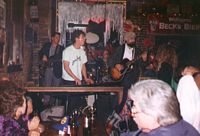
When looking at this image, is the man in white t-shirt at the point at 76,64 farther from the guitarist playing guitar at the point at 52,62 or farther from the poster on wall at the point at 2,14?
the poster on wall at the point at 2,14

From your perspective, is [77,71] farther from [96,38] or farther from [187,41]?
[187,41]

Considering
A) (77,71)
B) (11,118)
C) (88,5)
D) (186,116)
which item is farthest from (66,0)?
(11,118)

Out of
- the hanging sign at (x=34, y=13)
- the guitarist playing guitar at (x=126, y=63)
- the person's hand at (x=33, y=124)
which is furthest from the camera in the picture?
the guitarist playing guitar at (x=126, y=63)

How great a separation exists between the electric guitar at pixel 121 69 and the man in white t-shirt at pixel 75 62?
21.4 inches

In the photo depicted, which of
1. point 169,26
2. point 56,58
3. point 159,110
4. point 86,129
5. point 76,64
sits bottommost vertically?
point 86,129

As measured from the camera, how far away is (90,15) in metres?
7.11

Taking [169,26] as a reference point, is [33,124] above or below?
below

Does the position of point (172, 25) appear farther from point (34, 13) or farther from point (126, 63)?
point (34, 13)

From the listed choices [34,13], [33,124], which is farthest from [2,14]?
[33,124]

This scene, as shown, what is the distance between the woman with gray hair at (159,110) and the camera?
1.62 metres

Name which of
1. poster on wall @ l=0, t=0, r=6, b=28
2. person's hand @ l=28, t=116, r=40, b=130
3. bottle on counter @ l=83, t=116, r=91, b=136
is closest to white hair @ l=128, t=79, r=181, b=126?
person's hand @ l=28, t=116, r=40, b=130

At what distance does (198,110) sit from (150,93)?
2223 mm

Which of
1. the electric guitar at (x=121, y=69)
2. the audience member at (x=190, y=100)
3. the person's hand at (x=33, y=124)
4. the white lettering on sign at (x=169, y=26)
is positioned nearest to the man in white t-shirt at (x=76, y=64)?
the electric guitar at (x=121, y=69)

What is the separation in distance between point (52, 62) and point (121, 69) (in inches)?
58.8
